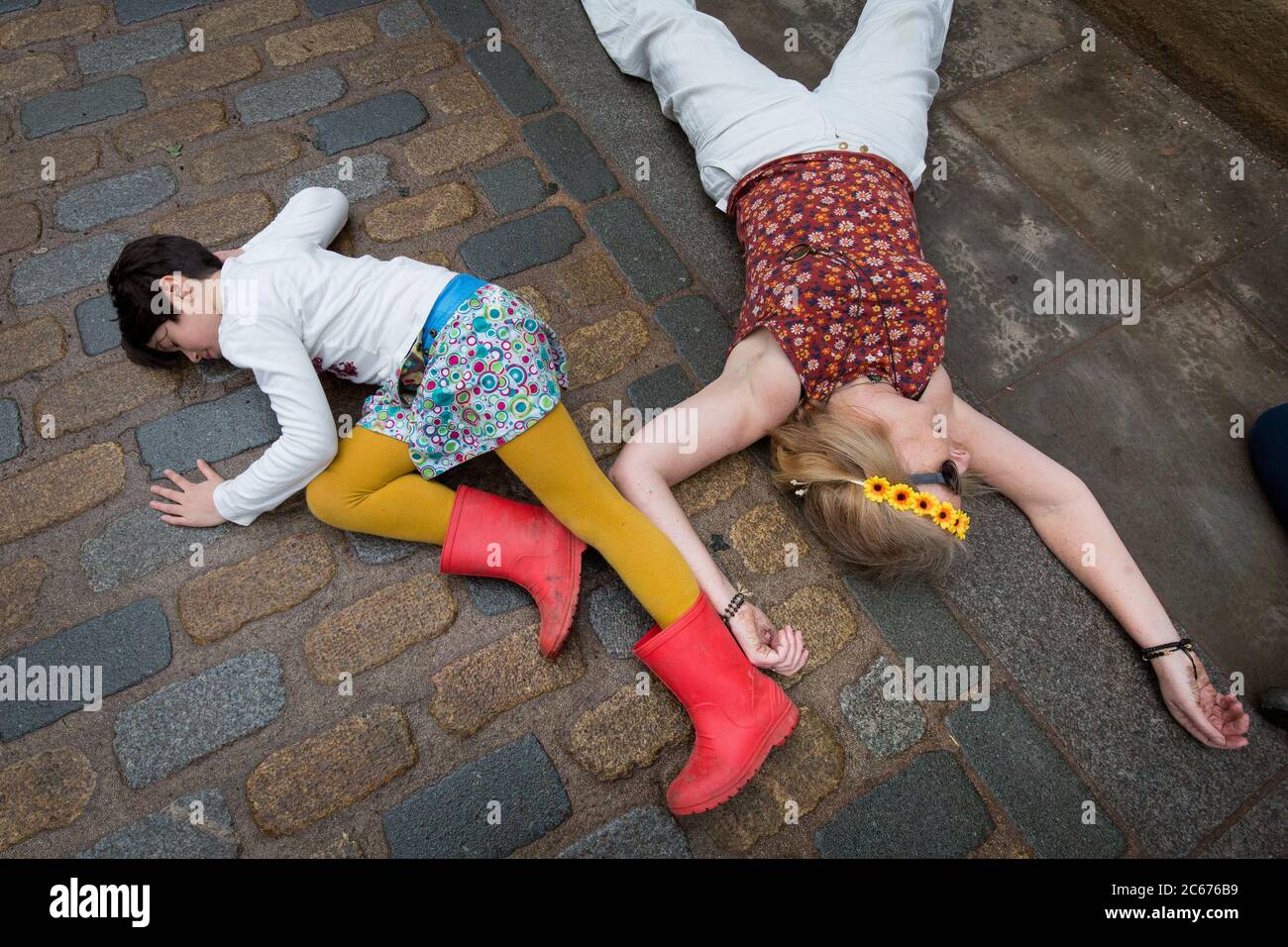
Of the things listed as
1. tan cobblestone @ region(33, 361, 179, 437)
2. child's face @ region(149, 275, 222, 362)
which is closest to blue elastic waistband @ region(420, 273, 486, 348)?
child's face @ region(149, 275, 222, 362)

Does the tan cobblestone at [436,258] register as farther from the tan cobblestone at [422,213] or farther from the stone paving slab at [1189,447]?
the stone paving slab at [1189,447]

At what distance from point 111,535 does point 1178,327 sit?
144 inches

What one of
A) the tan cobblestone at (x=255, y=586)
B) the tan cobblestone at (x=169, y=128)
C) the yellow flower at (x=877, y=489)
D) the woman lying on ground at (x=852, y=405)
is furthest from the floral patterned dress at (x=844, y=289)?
the tan cobblestone at (x=169, y=128)

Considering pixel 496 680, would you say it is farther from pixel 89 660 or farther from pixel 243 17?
pixel 243 17

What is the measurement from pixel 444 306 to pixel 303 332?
1.29ft

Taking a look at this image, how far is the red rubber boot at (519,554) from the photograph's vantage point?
2.28 metres

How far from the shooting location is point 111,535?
2.39m

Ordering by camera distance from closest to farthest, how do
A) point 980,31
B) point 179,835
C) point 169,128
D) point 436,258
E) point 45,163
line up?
point 179,835 < point 436,258 < point 45,163 < point 169,128 < point 980,31

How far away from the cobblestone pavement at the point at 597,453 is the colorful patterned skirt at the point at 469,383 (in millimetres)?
321

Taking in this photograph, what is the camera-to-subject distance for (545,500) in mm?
2316

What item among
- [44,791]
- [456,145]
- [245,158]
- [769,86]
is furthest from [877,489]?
[245,158]

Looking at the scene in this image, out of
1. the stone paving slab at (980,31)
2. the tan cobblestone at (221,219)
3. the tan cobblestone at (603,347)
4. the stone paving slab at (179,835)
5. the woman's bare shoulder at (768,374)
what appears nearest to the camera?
the stone paving slab at (179,835)

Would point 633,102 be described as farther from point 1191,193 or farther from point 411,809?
point 411,809
